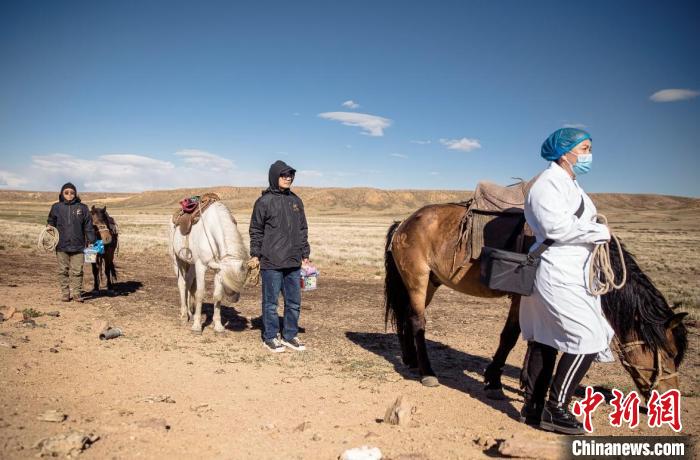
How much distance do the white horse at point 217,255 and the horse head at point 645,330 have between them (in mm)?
4928

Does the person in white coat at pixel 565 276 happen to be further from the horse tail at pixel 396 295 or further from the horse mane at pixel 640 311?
the horse tail at pixel 396 295

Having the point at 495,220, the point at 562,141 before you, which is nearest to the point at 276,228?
the point at 495,220

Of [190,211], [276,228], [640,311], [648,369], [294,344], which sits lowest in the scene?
[294,344]

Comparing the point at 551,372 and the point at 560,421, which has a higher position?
the point at 551,372

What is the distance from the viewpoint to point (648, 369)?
12.9 feet

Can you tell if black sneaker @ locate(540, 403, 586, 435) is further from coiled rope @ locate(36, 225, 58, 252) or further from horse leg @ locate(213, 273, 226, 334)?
coiled rope @ locate(36, 225, 58, 252)

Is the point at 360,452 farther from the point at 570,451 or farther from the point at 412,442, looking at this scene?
the point at 570,451

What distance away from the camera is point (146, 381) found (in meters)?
4.75

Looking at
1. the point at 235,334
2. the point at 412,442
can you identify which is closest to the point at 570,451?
the point at 412,442

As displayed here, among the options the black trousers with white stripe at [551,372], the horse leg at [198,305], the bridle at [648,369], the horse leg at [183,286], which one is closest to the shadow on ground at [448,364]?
the black trousers with white stripe at [551,372]

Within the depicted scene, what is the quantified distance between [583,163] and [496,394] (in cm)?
258

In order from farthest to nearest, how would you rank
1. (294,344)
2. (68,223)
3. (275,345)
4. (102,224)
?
(102,224) < (68,223) < (294,344) < (275,345)

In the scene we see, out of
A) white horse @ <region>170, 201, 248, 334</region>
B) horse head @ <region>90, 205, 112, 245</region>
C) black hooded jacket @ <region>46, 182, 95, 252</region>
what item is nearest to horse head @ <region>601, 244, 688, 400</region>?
white horse @ <region>170, 201, 248, 334</region>

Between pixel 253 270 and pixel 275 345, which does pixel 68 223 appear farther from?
pixel 275 345
